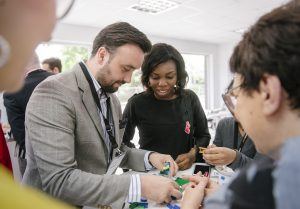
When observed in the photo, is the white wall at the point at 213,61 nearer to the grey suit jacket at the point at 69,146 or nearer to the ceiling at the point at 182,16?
the ceiling at the point at 182,16

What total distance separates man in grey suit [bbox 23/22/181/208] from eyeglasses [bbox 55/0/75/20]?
718 millimetres

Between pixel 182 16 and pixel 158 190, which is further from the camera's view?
pixel 182 16

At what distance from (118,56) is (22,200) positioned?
146cm

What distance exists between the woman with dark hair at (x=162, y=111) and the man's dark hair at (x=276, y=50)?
4.59 ft

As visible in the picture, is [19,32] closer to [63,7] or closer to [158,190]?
[63,7]

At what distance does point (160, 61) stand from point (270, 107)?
4.97ft

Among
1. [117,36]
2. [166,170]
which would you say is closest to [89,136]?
[166,170]

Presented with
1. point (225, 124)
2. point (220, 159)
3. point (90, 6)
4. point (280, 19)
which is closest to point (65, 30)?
point (90, 6)

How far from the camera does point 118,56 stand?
1.71 m

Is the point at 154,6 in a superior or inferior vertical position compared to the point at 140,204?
superior

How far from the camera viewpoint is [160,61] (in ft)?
7.16

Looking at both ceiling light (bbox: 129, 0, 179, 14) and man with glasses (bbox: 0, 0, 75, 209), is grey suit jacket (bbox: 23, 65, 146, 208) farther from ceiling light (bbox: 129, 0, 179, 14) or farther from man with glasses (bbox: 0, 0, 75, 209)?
ceiling light (bbox: 129, 0, 179, 14)

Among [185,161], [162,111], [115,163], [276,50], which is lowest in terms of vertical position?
[185,161]

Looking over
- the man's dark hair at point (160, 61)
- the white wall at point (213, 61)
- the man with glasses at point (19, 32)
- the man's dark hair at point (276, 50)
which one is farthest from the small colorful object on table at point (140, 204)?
the white wall at point (213, 61)
